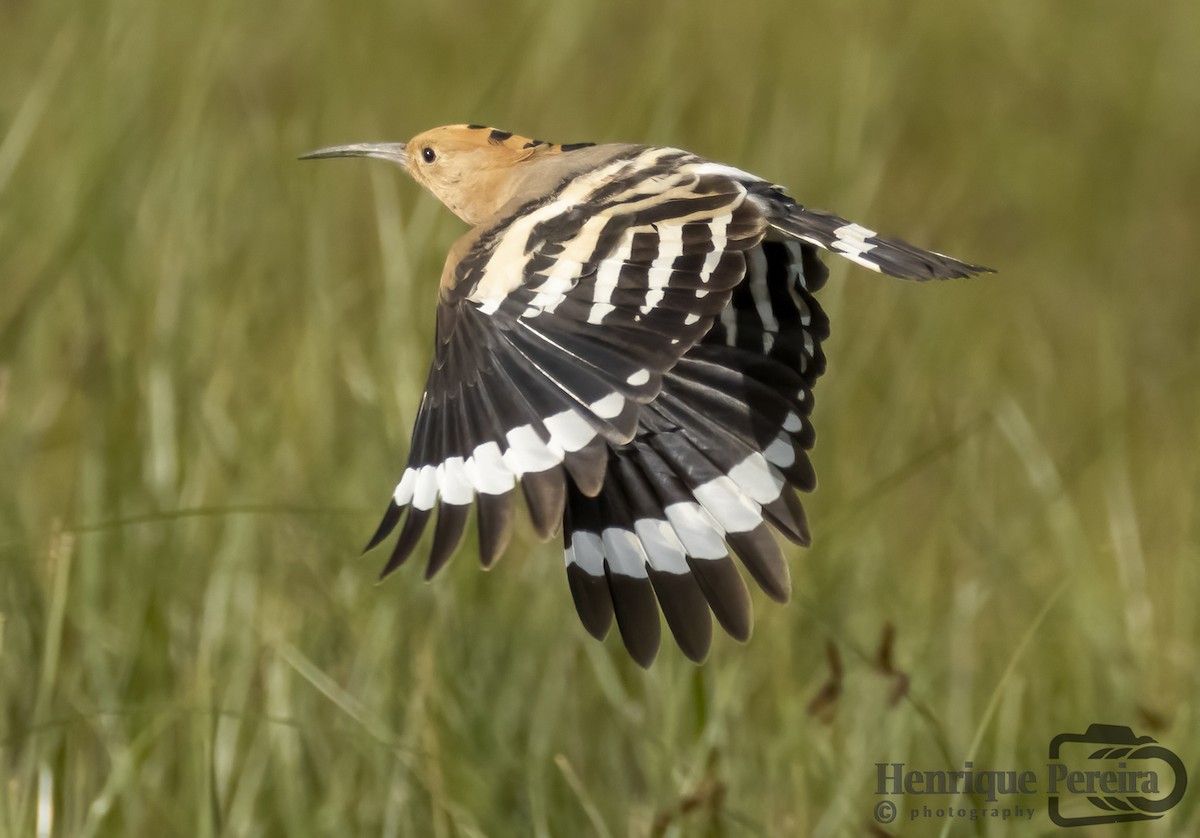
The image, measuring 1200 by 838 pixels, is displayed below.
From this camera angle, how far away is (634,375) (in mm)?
1346

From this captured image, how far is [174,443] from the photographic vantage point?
2.05 metres

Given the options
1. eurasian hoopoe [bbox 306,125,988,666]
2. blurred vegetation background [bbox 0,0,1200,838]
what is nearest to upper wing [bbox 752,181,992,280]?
eurasian hoopoe [bbox 306,125,988,666]

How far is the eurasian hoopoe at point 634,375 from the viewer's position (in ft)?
4.42

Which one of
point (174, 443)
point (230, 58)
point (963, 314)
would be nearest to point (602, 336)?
point (174, 443)

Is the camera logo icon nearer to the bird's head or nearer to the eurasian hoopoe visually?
the eurasian hoopoe

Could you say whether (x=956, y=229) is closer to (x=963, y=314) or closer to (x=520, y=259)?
(x=963, y=314)

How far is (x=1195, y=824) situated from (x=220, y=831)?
0.89 m

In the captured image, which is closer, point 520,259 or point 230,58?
point 520,259

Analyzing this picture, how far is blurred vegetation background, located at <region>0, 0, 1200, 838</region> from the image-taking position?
1.65 metres

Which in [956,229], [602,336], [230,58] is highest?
[230,58]
